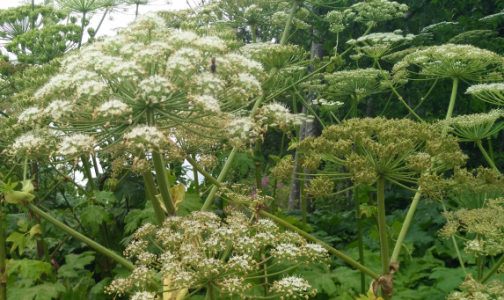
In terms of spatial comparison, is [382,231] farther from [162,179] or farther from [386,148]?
[162,179]

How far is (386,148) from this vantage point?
286 centimetres

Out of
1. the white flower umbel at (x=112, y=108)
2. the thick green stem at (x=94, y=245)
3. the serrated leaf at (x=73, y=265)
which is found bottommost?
the serrated leaf at (x=73, y=265)

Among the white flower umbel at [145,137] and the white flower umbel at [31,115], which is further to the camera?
the white flower umbel at [31,115]

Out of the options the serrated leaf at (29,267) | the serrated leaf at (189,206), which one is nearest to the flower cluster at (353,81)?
the serrated leaf at (189,206)

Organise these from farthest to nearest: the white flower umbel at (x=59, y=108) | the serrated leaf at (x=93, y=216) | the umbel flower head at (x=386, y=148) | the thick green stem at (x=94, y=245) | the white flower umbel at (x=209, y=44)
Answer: the serrated leaf at (x=93, y=216), the umbel flower head at (x=386, y=148), the thick green stem at (x=94, y=245), the white flower umbel at (x=209, y=44), the white flower umbel at (x=59, y=108)

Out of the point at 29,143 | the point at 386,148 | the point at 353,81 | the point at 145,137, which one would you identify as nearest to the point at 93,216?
the point at 29,143

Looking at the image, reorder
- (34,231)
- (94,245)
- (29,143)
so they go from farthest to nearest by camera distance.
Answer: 1. (34,231)
2. (94,245)
3. (29,143)

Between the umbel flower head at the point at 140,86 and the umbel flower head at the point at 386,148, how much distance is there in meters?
0.83

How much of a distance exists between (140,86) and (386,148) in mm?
1604

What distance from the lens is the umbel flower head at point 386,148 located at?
2895mm

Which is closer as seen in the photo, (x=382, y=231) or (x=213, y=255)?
(x=213, y=255)

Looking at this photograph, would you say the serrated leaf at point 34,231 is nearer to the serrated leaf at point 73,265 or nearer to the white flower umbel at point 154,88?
the serrated leaf at point 73,265

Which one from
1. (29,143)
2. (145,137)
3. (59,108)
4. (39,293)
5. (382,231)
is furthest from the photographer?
(39,293)

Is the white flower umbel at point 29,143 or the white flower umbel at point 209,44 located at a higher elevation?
the white flower umbel at point 209,44
